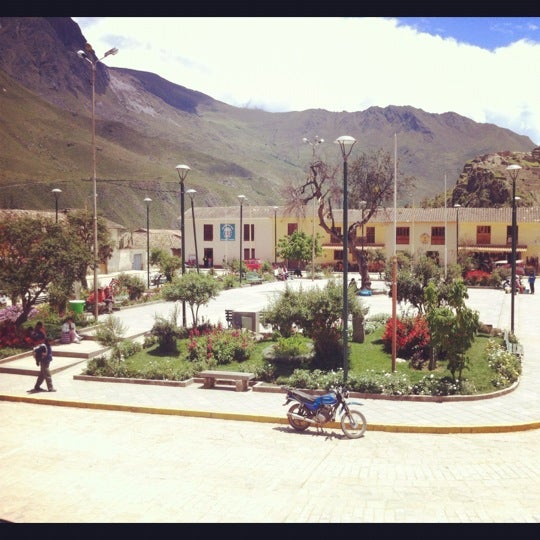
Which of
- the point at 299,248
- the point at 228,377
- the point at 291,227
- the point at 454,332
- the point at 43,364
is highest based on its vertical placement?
the point at 291,227

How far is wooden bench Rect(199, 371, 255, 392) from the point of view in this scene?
13.1 m

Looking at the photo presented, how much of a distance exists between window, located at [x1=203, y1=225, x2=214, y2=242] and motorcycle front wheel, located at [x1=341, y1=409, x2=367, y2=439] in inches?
1927

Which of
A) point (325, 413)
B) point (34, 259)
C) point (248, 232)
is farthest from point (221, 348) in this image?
point (248, 232)

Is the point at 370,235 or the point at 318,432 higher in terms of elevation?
the point at 370,235

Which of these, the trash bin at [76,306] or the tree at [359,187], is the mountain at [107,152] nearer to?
the tree at [359,187]

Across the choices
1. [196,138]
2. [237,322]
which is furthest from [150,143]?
[237,322]

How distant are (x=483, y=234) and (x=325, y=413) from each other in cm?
4481

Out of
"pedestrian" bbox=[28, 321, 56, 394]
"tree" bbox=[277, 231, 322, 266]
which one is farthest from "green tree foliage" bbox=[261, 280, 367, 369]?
"tree" bbox=[277, 231, 322, 266]

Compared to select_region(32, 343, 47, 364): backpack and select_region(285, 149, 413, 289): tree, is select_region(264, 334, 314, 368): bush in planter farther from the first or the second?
select_region(285, 149, 413, 289): tree

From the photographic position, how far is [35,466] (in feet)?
29.1

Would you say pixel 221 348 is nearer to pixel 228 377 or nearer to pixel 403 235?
pixel 228 377

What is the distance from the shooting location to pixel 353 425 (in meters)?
10.2

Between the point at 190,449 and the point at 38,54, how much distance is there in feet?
590

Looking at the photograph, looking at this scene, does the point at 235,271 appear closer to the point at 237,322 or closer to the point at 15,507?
the point at 237,322
